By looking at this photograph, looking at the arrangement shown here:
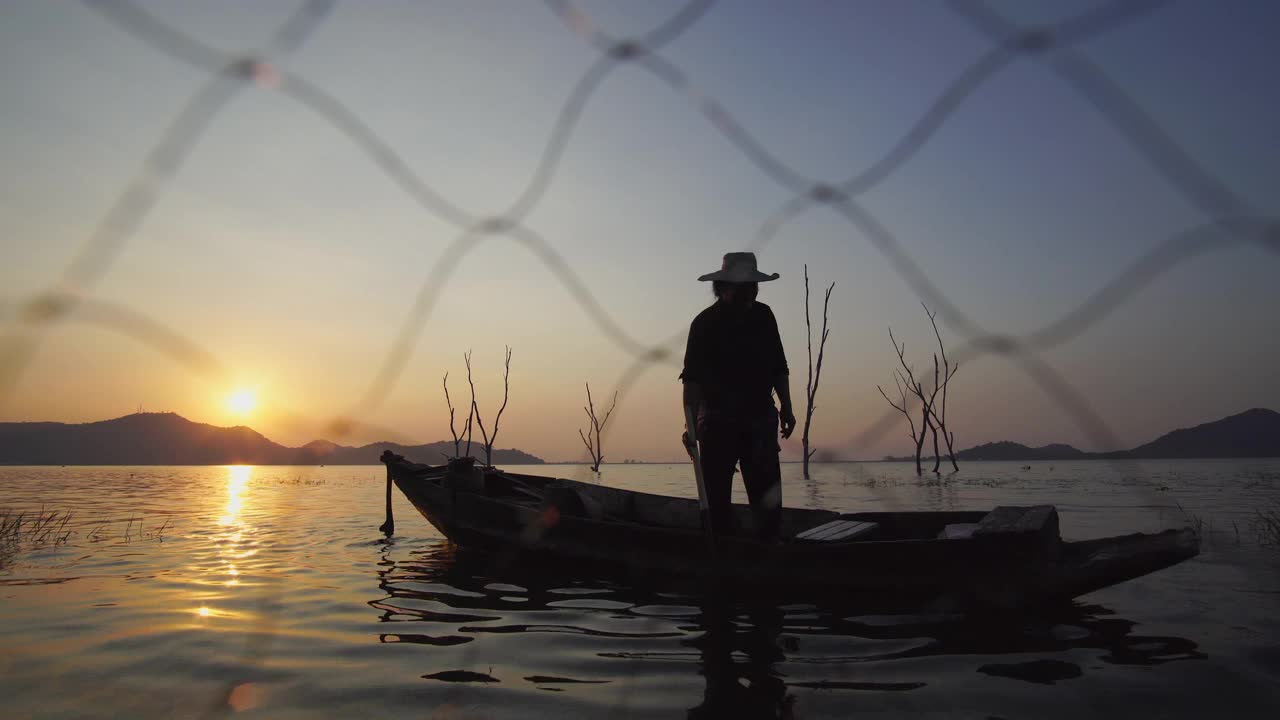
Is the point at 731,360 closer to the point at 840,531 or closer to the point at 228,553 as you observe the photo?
the point at 840,531

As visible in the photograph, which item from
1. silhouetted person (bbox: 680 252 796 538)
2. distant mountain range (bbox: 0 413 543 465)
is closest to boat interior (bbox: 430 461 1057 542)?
silhouetted person (bbox: 680 252 796 538)

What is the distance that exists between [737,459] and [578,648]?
206cm

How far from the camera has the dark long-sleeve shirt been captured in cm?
530

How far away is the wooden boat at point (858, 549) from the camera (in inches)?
165

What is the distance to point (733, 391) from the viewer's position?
5.30 m

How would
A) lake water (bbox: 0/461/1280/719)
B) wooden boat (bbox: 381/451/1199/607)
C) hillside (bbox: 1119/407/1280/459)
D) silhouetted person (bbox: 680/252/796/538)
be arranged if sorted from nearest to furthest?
lake water (bbox: 0/461/1280/719)
wooden boat (bbox: 381/451/1199/607)
silhouetted person (bbox: 680/252/796/538)
hillside (bbox: 1119/407/1280/459)

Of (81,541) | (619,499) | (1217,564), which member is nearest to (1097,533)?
(1217,564)

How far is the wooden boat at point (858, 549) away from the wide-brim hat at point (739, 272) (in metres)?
1.82

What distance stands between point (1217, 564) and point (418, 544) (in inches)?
327

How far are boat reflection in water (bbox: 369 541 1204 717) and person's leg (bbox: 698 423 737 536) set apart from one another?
1.74 ft

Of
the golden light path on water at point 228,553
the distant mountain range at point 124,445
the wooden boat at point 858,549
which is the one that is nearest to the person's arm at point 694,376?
the wooden boat at point 858,549

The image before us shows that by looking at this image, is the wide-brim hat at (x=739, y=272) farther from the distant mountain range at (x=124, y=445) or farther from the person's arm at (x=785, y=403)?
the distant mountain range at (x=124, y=445)

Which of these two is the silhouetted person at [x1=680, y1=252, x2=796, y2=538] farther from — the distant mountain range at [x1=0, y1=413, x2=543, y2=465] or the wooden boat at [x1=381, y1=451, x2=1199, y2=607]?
the distant mountain range at [x1=0, y1=413, x2=543, y2=465]

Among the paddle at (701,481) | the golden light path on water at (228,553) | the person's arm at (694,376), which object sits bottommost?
the golden light path on water at (228,553)
